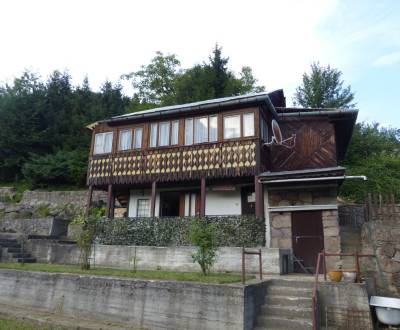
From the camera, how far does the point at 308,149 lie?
15688 mm

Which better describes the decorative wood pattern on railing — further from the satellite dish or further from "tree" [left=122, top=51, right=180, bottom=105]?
"tree" [left=122, top=51, right=180, bottom=105]

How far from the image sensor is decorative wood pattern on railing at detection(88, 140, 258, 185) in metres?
14.0

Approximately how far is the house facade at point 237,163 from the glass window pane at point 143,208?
0.05m

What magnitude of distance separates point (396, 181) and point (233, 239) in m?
15.5

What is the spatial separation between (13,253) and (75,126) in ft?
58.1

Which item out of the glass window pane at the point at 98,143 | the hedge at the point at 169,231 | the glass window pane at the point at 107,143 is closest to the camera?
the hedge at the point at 169,231

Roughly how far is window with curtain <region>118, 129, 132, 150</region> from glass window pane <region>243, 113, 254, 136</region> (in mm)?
5808

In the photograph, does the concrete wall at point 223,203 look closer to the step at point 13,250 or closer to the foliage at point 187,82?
the step at point 13,250

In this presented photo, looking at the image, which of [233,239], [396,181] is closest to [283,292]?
[233,239]

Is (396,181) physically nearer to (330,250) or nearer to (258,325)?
(330,250)

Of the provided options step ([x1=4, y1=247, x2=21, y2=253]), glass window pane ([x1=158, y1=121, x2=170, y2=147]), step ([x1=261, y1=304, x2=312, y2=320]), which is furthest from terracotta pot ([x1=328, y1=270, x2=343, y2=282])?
step ([x1=4, y1=247, x2=21, y2=253])

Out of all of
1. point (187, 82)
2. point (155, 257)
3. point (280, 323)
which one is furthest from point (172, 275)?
point (187, 82)

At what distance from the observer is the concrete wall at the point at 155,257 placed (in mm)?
10258

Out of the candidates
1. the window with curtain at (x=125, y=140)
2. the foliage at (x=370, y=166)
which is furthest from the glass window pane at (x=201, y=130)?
the foliage at (x=370, y=166)
